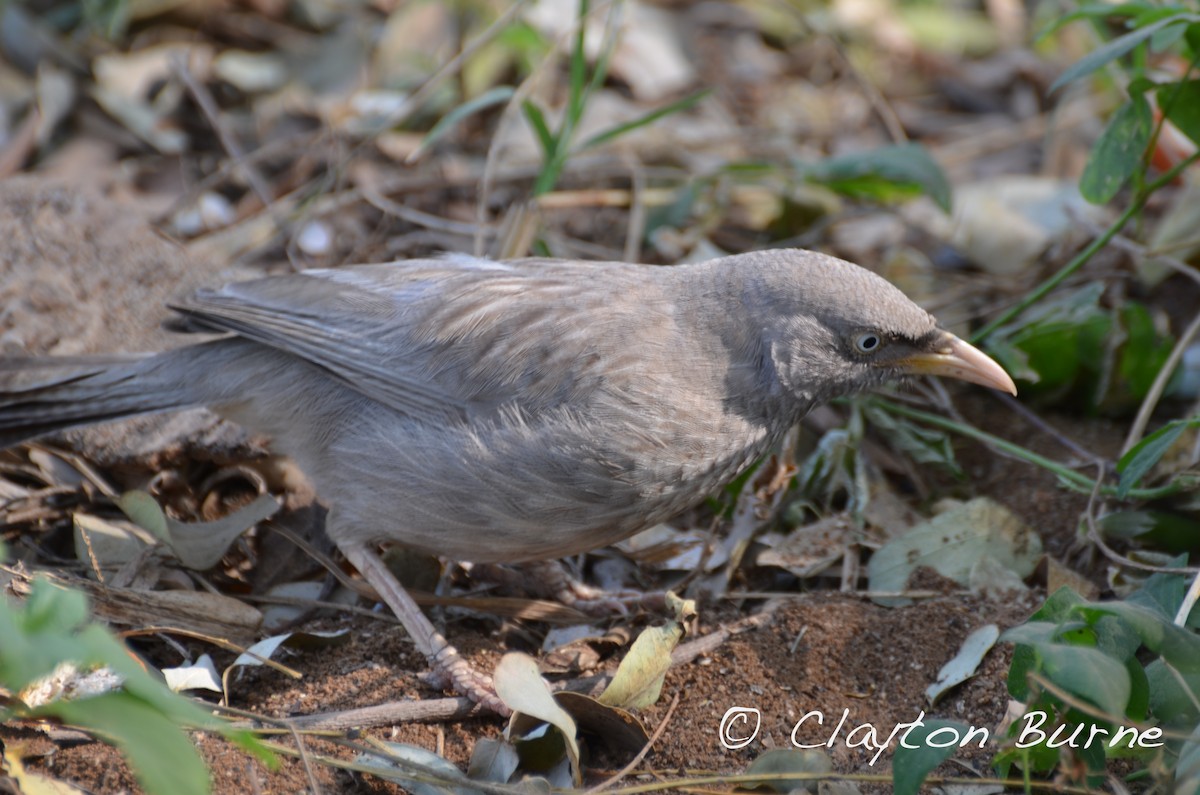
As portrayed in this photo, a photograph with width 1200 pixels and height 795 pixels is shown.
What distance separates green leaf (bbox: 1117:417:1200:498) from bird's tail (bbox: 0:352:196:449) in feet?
10.4

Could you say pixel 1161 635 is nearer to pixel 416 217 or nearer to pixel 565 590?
pixel 565 590

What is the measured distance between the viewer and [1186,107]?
4.33 metres

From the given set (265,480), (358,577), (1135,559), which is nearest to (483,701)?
(358,577)

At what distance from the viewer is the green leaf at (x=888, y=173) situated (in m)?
5.12

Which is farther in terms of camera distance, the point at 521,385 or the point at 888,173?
the point at 888,173

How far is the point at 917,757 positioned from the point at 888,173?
312cm

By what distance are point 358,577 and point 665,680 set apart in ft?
4.43

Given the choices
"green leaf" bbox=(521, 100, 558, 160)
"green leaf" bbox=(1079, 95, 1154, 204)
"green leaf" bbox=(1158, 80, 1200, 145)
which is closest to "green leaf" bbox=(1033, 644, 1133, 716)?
"green leaf" bbox=(1079, 95, 1154, 204)

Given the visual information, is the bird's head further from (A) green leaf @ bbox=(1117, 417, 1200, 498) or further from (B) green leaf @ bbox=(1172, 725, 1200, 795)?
(B) green leaf @ bbox=(1172, 725, 1200, 795)

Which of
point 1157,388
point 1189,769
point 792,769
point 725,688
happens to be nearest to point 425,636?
point 725,688

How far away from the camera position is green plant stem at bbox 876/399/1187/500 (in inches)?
157

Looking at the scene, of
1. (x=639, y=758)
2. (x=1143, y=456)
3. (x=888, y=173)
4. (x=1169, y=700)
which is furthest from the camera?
(x=888, y=173)

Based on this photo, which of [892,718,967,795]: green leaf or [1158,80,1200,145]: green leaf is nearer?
[892,718,967,795]: green leaf

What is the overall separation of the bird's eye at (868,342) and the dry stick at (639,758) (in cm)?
124
